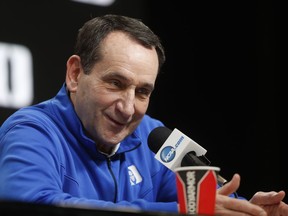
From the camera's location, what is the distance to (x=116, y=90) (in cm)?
176

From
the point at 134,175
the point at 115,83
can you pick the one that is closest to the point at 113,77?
the point at 115,83

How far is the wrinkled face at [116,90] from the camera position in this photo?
1.76m

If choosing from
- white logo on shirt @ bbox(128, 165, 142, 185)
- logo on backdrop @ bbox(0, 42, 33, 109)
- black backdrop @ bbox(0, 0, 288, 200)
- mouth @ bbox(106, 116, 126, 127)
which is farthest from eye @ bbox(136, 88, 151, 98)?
black backdrop @ bbox(0, 0, 288, 200)

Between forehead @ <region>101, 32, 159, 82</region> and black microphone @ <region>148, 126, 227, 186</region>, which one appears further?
forehead @ <region>101, 32, 159, 82</region>

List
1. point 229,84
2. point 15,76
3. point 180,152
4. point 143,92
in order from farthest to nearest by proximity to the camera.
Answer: point 229,84, point 15,76, point 143,92, point 180,152

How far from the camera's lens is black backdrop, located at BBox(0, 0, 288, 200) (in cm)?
301

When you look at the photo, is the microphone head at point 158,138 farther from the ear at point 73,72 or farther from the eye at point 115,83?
the ear at point 73,72

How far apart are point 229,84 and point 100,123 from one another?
1.45m

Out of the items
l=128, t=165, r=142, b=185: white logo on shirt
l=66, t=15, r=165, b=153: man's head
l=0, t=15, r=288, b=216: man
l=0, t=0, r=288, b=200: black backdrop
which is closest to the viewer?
l=0, t=15, r=288, b=216: man

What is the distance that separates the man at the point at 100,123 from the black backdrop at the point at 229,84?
3.45 feet

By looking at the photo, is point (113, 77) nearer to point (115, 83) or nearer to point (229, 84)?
point (115, 83)

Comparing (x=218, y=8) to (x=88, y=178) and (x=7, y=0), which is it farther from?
(x=88, y=178)

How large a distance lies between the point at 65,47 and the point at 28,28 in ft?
0.56

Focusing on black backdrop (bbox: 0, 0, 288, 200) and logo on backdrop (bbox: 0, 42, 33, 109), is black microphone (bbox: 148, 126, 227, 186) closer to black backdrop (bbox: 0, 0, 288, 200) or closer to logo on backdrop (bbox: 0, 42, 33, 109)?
logo on backdrop (bbox: 0, 42, 33, 109)
